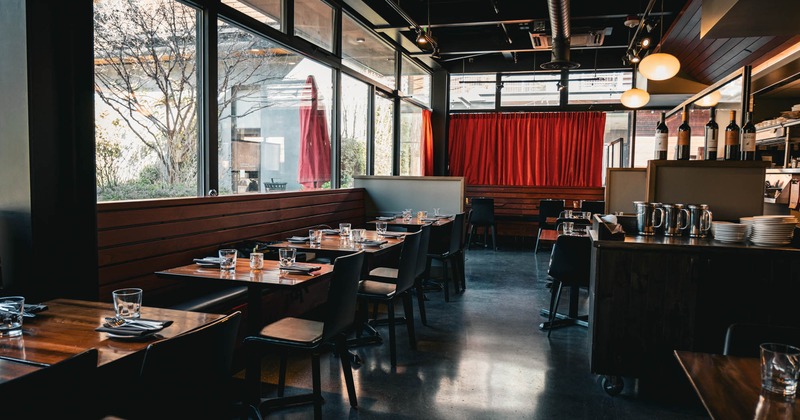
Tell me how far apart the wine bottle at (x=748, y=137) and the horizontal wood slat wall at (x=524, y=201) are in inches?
277

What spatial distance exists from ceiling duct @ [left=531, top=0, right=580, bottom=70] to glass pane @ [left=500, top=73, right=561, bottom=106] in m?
3.93

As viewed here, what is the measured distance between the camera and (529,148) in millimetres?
11070

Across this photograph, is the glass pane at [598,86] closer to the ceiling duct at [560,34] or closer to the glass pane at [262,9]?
the ceiling duct at [560,34]

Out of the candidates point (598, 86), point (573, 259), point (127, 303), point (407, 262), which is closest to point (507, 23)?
point (598, 86)

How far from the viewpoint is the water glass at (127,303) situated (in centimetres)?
209

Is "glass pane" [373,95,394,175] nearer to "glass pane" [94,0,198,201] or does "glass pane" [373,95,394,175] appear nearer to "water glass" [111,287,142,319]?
"glass pane" [94,0,198,201]

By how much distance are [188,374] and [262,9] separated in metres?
4.51

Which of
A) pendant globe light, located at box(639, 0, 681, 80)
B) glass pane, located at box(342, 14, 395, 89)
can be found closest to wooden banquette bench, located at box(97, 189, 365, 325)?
glass pane, located at box(342, 14, 395, 89)

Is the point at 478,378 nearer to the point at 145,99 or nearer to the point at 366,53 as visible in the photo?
the point at 145,99

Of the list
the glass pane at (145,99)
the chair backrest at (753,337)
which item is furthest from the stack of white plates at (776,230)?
the glass pane at (145,99)

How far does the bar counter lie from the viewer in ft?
9.77

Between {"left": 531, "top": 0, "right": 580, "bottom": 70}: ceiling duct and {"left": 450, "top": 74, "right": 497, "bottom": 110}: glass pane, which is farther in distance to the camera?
{"left": 450, "top": 74, "right": 497, "bottom": 110}: glass pane

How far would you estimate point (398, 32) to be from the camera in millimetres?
8148

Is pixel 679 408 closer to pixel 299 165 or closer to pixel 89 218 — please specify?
pixel 89 218
